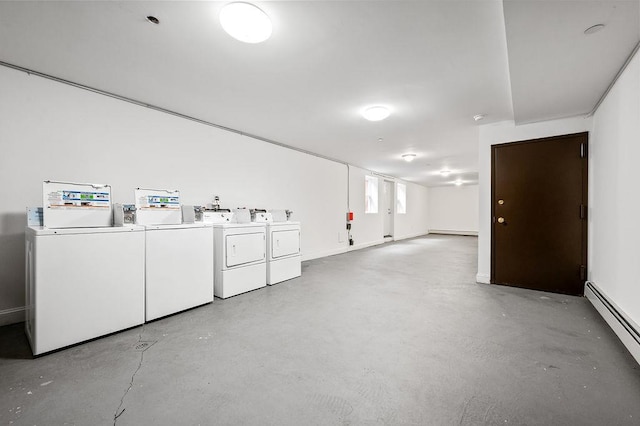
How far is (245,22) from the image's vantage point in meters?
1.73

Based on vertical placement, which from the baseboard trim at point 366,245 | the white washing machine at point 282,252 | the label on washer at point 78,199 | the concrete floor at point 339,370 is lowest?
the concrete floor at point 339,370

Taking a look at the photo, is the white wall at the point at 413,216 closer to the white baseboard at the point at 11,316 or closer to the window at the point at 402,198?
the window at the point at 402,198

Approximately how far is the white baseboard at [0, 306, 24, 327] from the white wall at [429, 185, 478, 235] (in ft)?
43.0

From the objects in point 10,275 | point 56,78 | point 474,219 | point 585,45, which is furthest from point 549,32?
point 474,219

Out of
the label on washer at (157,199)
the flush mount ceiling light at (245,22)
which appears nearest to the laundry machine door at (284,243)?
the label on washer at (157,199)

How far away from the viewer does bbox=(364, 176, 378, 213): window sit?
8.08 metres

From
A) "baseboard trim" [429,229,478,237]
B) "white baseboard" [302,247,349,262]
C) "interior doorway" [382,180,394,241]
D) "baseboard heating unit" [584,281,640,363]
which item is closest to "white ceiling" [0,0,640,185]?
"baseboard heating unit" [584,281,640,363]

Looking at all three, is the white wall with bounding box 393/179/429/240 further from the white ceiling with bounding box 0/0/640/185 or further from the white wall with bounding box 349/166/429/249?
the white ceiling with bounding box 0/0/640/185

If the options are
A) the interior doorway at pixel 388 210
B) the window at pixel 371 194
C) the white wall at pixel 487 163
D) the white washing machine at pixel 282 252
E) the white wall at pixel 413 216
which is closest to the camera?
the white wall at pixel 487 163

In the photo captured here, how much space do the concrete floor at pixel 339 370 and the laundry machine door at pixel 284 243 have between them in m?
1.06

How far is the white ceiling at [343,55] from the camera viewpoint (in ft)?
5.54

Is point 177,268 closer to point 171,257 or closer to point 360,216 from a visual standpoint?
point 171,257

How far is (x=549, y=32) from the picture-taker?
1.74 m

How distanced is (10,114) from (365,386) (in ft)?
12.3
